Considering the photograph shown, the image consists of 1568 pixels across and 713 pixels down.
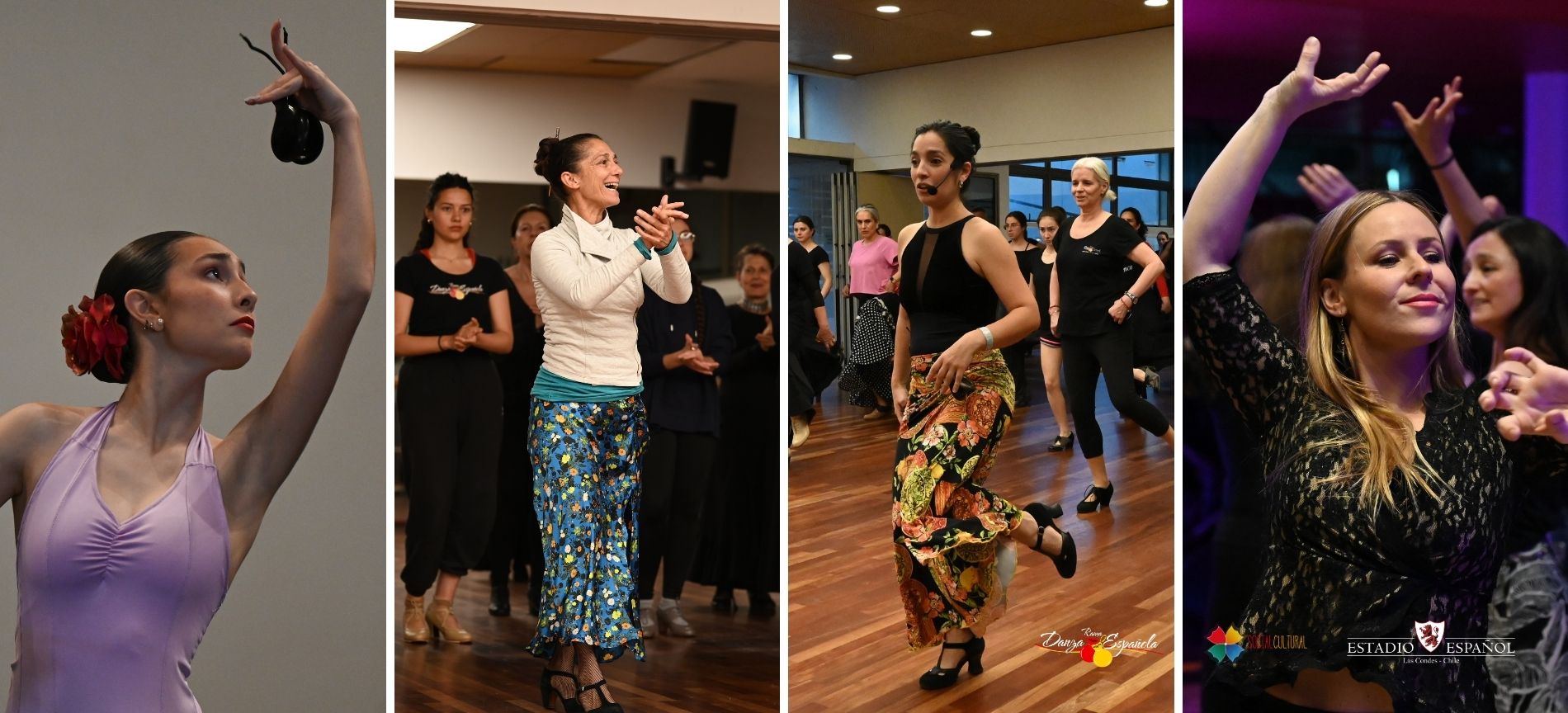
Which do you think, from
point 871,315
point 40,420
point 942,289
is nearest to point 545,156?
point 871,315

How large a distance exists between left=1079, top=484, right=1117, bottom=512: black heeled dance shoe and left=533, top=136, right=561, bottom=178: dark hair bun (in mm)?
1569

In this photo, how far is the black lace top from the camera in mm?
2879

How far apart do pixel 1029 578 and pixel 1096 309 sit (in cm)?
69

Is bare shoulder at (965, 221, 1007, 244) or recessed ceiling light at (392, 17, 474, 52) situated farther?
recessed ceiling light at (392, 17, 474, 52)

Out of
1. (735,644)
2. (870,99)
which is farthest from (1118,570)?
(870,99)

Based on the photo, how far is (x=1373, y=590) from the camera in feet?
9.60

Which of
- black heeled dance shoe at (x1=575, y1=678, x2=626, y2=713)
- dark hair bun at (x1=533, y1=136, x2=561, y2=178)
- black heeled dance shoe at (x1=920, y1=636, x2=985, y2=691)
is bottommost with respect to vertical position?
black heeled dance shoe at (x1=575, y1=678, x2=626, y2=713)

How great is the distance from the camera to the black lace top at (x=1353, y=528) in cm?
288

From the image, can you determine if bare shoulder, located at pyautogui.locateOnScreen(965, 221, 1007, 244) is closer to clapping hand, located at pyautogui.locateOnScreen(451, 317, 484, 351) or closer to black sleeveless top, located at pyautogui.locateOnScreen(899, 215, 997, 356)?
black sleeveless top, located at pyautogui.locateOnScreen(899, 215, 997, 356)

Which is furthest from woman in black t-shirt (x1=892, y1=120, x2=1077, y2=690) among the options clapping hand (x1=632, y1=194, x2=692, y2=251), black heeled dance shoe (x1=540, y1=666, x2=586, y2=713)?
black heeled dance shoe (x1=540, y1=666, x2=586, y2=713)

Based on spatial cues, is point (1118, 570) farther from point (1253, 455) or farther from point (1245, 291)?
point (1245, 291)

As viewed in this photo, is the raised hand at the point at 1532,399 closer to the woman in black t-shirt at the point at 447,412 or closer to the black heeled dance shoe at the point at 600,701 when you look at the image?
the black heeled dance shoe at the point at 600,701

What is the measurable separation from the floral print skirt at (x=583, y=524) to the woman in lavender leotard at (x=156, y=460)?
3.50ft

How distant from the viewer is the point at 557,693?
327 cm
